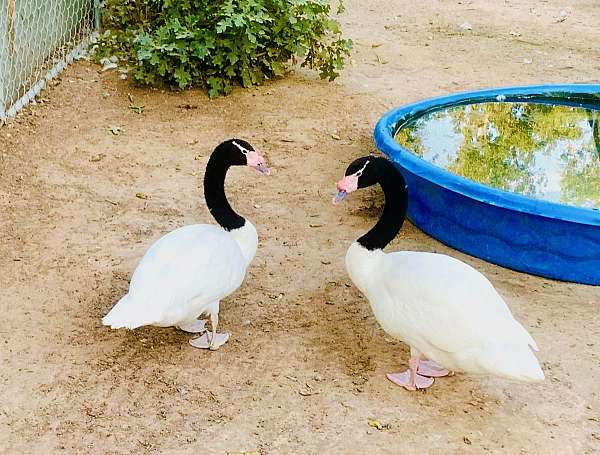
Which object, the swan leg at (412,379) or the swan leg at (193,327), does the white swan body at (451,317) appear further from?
the swan leg at (193,327)

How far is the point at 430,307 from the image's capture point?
290cm

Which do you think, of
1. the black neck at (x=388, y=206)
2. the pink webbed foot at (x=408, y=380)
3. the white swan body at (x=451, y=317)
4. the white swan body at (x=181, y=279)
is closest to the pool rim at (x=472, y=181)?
the black neck at (x=388, y=206)

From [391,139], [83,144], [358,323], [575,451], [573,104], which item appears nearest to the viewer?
[575,451]

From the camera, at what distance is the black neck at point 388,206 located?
3275 millimetres

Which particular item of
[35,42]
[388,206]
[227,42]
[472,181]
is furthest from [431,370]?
[35,42]

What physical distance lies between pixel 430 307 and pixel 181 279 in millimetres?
891

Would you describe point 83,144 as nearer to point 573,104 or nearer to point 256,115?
point 256,115

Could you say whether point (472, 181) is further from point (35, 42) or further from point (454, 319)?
point (35, 42)

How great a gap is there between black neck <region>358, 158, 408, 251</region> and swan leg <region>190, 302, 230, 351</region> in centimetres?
64

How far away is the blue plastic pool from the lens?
376 cm

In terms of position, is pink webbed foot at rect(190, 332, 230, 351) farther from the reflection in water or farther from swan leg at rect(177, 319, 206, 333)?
the reflection in water

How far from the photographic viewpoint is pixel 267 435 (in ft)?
9.30

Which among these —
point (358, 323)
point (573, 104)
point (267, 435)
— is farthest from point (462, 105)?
point (267, 435)

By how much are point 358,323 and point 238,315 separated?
500 mm
